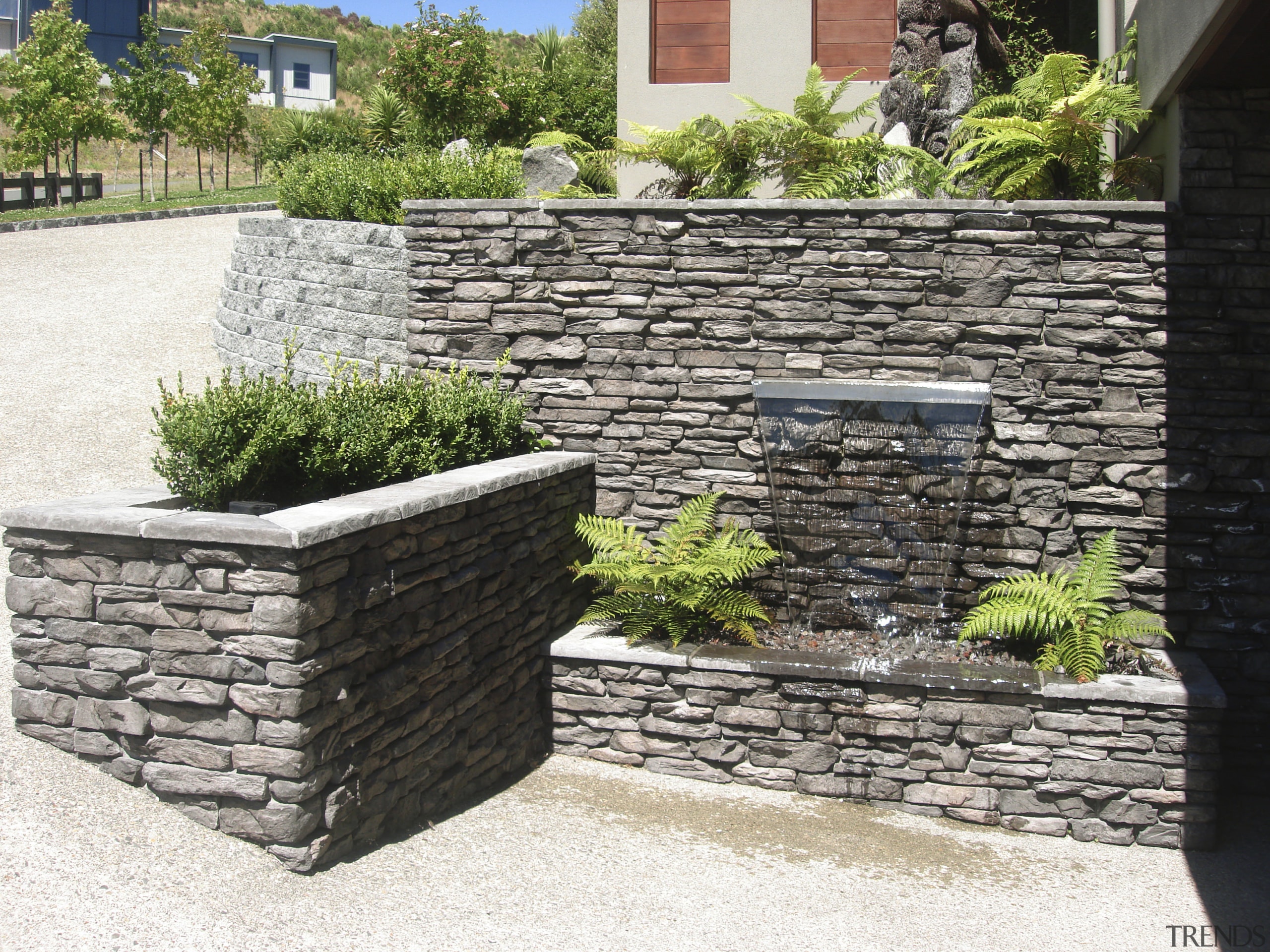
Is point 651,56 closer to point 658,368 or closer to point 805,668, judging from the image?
point 658,368

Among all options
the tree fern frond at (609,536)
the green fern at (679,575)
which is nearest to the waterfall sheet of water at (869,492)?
the green fern at (679,575)

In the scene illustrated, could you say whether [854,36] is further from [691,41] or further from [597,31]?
[597,31]

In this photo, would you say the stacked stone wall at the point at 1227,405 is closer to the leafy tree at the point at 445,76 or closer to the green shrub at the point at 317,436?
the green shrub at the point at 317,436

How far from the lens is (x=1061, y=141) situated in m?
5.47

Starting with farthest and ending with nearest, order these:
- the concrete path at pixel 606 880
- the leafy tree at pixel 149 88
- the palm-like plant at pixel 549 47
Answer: the leafy tree at pixel 149 88 → the palm-like plant at pixel 549 47 → the concrete path at pixel 606 880

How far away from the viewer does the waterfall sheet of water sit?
552 centimetres

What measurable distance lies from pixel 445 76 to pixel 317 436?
24.3ft

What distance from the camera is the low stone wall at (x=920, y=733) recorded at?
15.8ft

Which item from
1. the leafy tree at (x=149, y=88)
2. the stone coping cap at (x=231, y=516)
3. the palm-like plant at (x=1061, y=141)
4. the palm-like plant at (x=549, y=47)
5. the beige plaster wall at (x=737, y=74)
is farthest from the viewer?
the leafy tree at (x=149, y=88)

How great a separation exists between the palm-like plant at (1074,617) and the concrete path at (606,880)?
36.0 inches

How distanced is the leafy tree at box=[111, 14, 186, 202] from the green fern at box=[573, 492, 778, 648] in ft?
54.7

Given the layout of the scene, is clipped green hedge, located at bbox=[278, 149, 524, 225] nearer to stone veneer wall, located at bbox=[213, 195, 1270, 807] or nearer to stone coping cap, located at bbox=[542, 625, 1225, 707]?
stone veneer wall, located at bbox=[213, 195, 1270, 807]

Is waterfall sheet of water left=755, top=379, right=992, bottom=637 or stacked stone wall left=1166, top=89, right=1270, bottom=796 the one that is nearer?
stacked stone wall left=1166, top=89, right=1270, bottom=796

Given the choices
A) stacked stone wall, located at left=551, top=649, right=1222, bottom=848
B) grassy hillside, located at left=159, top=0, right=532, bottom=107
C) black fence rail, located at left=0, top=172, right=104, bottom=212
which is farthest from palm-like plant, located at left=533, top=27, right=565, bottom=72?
grassy hillside, located at left=159, top=0, right=532, bottom=107
